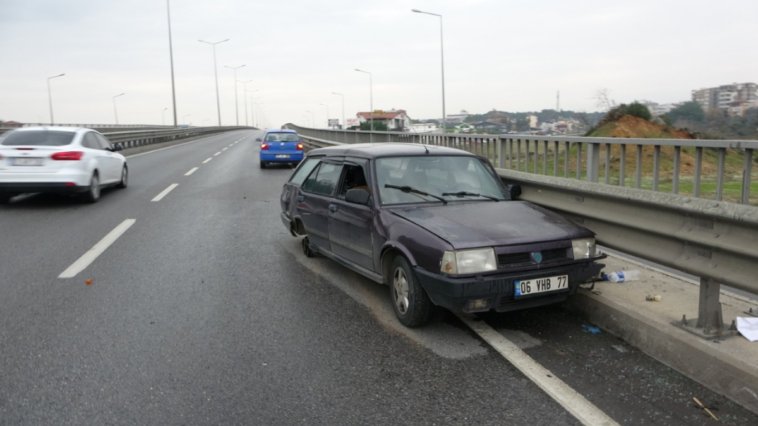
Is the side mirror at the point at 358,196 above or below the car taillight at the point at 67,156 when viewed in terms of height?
below

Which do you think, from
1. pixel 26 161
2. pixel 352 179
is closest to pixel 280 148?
pixel 26 161

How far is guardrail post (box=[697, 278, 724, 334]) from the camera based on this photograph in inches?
151

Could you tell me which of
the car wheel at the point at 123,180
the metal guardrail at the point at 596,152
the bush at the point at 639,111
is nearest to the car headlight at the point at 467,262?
the metal guardrail at the point at 596,152

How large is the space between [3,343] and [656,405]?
4.28 m

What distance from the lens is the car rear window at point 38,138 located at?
11344mm

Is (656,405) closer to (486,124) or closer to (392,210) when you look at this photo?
(392,210)

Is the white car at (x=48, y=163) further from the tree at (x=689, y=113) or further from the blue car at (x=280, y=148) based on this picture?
the tree at (x=689, y=113)

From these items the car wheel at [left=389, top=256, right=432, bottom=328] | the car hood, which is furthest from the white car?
the car wheel at [left=389, top=256, right=432, bottom=328]

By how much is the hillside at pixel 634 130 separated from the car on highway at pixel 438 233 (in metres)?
15.9

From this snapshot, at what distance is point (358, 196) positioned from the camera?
5500mm

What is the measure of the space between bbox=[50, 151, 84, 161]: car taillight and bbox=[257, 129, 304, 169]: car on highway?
9.69 meters

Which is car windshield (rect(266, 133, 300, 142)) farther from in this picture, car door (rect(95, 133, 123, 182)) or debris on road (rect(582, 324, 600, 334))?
debris on road (rect(582, 324, 600, 334))

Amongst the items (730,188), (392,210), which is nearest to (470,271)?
(392,210)

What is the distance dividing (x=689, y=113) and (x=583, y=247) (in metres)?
19.3
